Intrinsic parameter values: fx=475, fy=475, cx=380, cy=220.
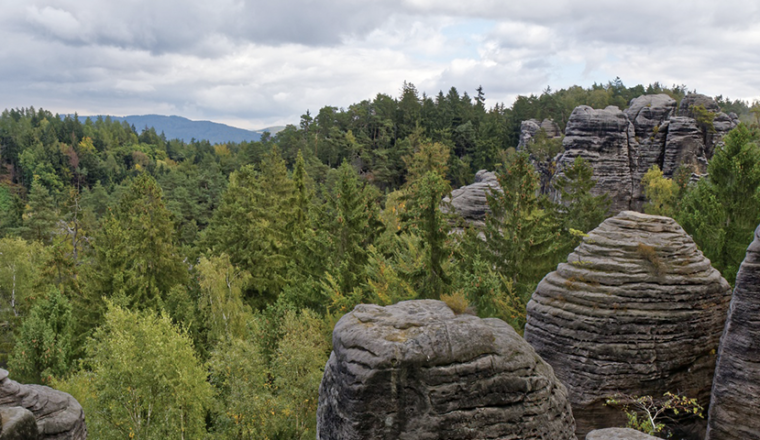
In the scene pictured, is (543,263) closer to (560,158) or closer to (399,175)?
(560,158)

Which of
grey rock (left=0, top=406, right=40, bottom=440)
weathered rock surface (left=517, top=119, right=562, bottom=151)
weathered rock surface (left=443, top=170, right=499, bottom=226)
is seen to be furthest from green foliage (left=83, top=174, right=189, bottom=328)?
weathered rock surface (left=517, top=119, right=562, bottom=151)

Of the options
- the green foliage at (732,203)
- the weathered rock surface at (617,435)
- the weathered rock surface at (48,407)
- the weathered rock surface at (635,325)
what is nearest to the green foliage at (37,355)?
the weathered rock surface at (48,407)

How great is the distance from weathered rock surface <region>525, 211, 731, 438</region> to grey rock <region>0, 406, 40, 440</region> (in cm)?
1561

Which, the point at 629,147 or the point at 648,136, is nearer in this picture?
the point at 629,147

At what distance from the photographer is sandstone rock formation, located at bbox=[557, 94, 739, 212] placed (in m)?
48.6

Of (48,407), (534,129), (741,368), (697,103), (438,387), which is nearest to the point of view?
(438,387)

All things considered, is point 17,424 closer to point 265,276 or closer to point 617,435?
point 617,435

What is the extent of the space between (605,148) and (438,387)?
1857 inches

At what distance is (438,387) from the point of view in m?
8.84

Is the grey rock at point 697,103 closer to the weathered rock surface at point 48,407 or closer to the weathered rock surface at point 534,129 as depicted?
the weathered rock surface at point 534,129

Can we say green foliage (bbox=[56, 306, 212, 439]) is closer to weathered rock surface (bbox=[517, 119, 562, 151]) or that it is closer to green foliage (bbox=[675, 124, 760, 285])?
green foliage (bbox=[675, 124, 760, 285])

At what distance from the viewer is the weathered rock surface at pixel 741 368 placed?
38.3ft

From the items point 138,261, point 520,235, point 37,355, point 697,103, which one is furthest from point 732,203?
point 37,355

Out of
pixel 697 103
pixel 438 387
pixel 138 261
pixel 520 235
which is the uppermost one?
pixel 697 103
